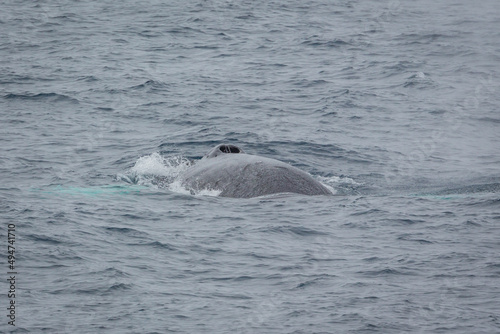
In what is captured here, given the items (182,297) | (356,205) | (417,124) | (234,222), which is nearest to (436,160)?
(417,124)

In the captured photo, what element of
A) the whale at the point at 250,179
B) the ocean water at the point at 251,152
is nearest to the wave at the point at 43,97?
the ocean water at the point at 251,152

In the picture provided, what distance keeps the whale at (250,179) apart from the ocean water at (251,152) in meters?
0.40

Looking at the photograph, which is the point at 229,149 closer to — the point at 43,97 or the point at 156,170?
the point at 156,170

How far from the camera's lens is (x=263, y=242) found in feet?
50.2

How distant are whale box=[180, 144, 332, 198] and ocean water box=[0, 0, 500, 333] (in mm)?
403

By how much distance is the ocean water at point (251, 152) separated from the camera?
12383 mm

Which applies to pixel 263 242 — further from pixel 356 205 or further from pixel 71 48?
pixel 71 48

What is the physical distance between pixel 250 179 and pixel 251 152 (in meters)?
6.08

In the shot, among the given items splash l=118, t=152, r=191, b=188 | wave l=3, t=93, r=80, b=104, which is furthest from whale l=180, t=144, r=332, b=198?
wave l=3, t=93, r=80, b=104

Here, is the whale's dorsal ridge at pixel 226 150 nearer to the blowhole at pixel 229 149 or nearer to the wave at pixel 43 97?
the blowhole at pixel 229 149

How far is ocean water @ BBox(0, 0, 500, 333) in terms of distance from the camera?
12.4 metres

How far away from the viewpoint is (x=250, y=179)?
18500 millimetres

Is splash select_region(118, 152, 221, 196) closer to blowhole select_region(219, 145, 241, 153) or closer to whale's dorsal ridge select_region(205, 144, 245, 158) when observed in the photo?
whale's dorsal ridge select_region(205, 144, 245, 158)

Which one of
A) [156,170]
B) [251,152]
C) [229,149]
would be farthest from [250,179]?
[251,152]
